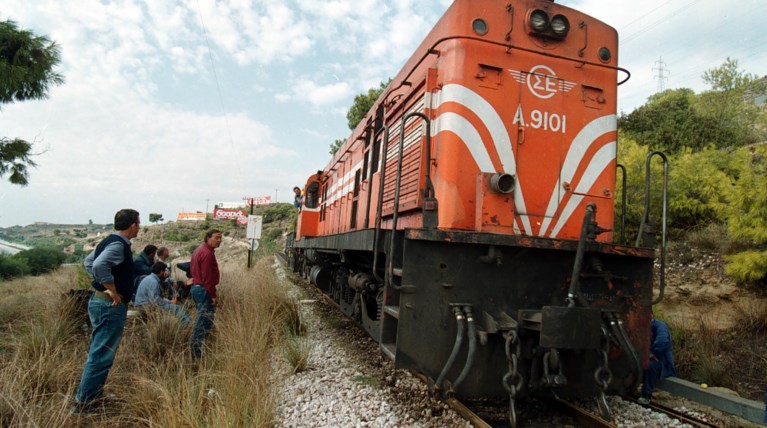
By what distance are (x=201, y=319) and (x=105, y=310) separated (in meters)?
1.62

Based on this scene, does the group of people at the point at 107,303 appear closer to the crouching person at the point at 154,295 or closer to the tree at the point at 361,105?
the crouching person at the point at 154,295

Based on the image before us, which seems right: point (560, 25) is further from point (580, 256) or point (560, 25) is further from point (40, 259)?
point (40, 259)

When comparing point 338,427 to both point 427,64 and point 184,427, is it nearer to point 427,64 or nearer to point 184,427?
point 184,427

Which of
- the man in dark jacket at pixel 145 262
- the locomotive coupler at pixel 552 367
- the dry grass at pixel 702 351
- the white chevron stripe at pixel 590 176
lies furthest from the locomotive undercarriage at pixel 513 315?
the man in dark jacket at pixel 145 262

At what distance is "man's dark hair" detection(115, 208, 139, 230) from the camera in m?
3.97

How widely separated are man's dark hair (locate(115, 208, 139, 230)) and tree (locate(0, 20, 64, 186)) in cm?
599

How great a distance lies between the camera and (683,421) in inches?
143

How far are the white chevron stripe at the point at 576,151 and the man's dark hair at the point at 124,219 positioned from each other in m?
3.53

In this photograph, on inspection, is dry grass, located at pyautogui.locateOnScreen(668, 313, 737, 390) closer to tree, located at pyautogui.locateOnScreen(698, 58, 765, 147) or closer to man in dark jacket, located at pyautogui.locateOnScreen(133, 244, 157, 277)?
man in dark jacket, located at pyautogui.locateOnScreen(133, 244, 157, 277)

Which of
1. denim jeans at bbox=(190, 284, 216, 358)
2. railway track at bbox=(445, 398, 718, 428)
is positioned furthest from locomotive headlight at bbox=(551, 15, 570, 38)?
denim jeans at bbox=(190, 284, 216, 358)

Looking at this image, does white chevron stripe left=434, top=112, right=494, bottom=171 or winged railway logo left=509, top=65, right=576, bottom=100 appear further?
winged railway logo left=509, top=65, right=576, bottom=100

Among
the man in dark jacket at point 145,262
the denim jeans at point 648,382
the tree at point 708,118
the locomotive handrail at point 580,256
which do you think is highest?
the tree at point 708,118

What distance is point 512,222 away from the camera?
3.67 metres

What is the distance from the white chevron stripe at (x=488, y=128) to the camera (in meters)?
3.72
